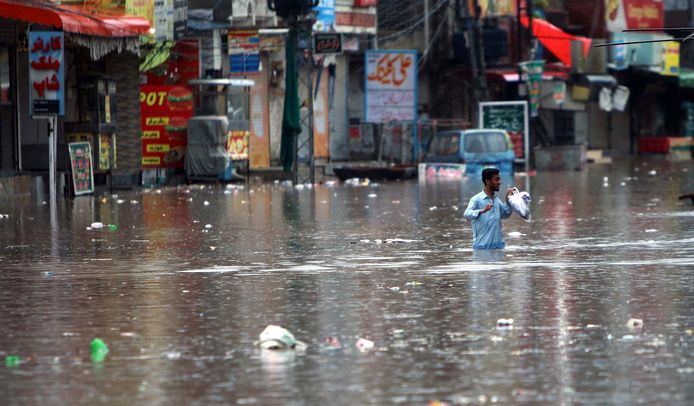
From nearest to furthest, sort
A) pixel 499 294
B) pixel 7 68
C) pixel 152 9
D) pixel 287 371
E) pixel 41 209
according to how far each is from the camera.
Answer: pixel 287 371 < pixel 499 294 < pixel 41 209 < pixel 7 68 < pixel 152 9

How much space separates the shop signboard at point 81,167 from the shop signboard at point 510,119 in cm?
2168

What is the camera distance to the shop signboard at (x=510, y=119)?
172ft

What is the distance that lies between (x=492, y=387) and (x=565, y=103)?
184ft

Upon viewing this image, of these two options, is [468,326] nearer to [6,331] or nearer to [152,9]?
[6,331]

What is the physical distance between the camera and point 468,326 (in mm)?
10695

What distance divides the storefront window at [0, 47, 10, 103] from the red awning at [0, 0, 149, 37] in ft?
3.83

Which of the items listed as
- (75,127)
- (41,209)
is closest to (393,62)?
(75,127)

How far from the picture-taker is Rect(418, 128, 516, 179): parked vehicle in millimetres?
44656

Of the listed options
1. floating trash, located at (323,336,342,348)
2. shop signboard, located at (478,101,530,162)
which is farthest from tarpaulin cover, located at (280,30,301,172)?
floating trash, located at (323,336,342,348)

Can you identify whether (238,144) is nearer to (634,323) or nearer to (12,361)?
(634,323)

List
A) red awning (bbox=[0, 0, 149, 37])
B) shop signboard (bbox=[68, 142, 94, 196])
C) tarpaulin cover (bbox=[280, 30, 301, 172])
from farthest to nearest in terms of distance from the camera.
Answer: tarpaulin cover (bbox=[280, 30, 301, 172])
shop signboard (bbox=[68, 142, 94, 196])
red awning (bbox=[0, 0, 149, 37])

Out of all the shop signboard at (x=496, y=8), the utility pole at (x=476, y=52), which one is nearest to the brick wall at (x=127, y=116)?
the utility pole at (x=476, y=52)

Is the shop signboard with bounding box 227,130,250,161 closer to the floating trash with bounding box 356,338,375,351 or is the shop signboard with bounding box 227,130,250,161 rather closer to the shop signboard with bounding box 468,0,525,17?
the shop signboard with bounding box 468,0,525,17

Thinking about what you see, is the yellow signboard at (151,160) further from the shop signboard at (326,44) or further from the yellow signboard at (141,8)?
the shop signboard at (326,44)
